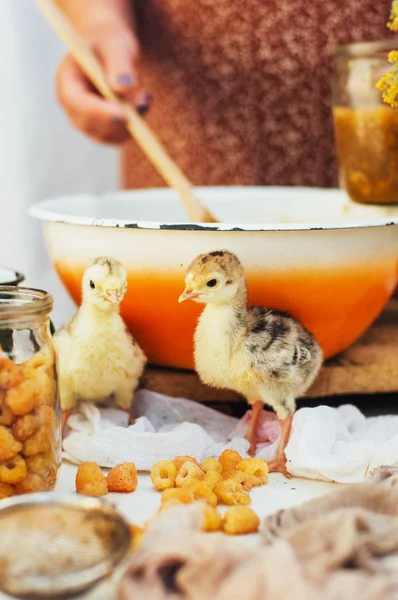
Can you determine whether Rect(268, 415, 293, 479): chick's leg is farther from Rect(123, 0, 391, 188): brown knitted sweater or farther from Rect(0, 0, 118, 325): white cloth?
Rect(0, 0, 118, 325): white cloth

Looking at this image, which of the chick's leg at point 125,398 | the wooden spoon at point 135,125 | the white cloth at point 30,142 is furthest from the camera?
the white cloth at point 30,142

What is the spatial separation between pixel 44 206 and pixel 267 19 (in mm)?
473

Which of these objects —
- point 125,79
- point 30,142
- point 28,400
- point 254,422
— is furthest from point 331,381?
point 30,142

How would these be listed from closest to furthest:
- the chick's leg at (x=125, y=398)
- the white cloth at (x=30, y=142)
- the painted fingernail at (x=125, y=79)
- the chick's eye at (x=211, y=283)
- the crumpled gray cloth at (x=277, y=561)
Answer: the crumpled gray cloth at (x=277, y=561)
the chick's eye at (x=211, y=283)
the chick's leg at (x=125, y=398)
the painted fingernail at (x=125, y=79)
the white cloth at (x=30, y=142)

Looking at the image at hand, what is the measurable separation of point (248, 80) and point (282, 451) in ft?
2.19

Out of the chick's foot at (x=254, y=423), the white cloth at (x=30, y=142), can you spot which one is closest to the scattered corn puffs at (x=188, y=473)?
the chick's foot at (x=254, y=423)

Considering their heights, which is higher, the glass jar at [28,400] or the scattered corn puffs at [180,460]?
the glass jar at [28,400]

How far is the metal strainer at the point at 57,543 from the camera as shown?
47 centimetres

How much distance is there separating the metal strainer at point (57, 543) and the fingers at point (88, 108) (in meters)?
0.60

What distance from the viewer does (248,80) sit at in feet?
3.97

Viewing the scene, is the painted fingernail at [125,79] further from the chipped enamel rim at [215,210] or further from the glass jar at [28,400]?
the glass jar at [28,400]

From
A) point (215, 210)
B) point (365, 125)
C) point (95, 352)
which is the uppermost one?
point (365, 125)

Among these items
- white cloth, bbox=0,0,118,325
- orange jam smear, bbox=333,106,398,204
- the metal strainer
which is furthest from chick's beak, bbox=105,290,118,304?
white cloth, bbox=0,0,118,325

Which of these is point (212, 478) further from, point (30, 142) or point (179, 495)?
point (30, 142)
